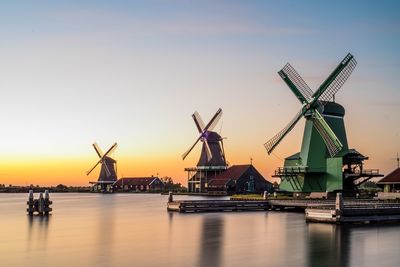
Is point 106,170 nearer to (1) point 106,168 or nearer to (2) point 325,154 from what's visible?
(1) point 106,168

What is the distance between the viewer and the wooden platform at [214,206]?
5181cm

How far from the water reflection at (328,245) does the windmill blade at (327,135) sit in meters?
27.1

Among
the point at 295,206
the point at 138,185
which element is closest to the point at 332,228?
the point at 295,206

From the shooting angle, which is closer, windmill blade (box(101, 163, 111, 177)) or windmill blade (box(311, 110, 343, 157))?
windmill blade (box(311, 110, 343, 157))

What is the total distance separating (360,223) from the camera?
39.5 m

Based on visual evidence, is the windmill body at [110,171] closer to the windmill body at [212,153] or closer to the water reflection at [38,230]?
the windmill body at [212,153]

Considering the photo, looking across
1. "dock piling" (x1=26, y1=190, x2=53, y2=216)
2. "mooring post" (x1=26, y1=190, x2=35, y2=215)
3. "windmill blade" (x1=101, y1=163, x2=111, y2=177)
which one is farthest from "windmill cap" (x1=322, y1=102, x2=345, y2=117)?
"windmill blade" (x1=101, y1=163, x2=111, y2=177)

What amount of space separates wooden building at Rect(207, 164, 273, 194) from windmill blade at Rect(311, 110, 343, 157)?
4576cm

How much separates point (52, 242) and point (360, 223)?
73.5ft

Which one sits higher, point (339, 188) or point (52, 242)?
point (339, 188)

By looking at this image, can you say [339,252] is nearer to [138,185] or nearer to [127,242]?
[127,242]

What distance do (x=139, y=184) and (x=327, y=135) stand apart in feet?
358

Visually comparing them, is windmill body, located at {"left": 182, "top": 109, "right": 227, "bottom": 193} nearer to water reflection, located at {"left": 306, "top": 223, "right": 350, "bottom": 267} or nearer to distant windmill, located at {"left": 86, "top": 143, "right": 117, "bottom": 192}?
distant windmill, located at {"left": 86, "top": 143, "right": 117, "bottom": 192}

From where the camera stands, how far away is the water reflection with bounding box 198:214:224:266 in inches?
931
